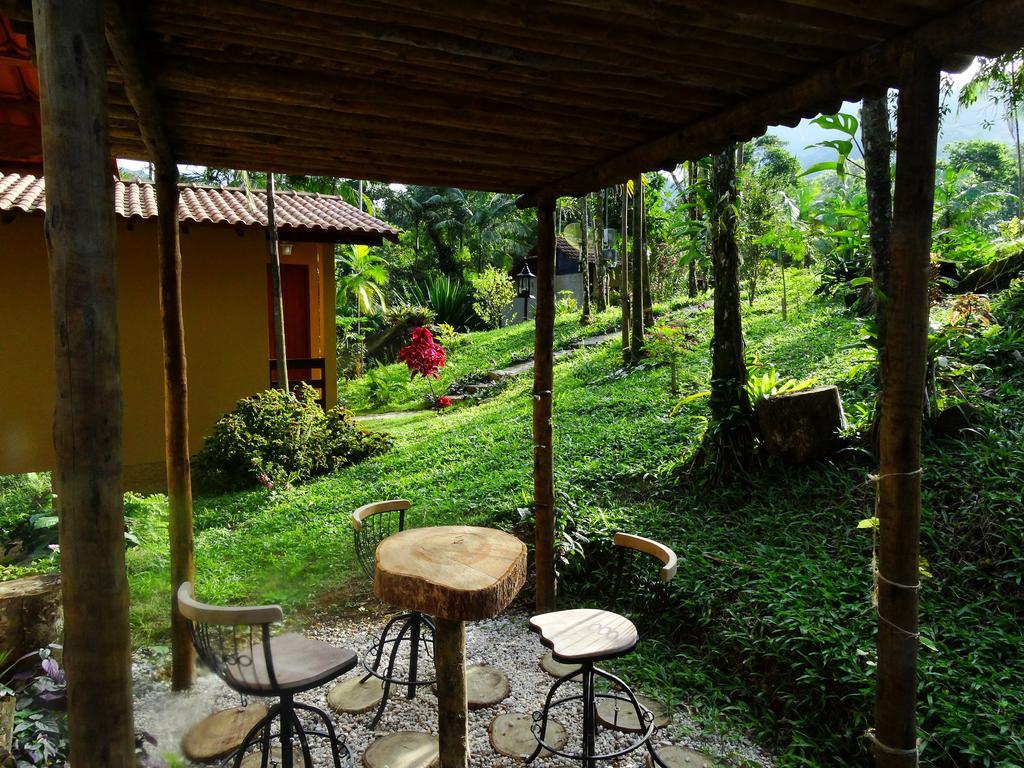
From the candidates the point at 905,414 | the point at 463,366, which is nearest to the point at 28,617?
the point at 905,414

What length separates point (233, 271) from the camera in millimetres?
9367

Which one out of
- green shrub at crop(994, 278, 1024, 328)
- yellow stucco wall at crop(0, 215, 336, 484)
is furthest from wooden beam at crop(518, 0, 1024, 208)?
yellow stucco wall at crop(0, 215, 336, 484)

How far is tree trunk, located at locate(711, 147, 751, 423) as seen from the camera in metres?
5.68

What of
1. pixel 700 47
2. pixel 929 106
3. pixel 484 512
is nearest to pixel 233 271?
pixel 484 512

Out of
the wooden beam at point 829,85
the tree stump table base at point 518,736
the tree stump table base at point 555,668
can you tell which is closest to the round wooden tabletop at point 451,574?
the tree stump table base at point 518,736

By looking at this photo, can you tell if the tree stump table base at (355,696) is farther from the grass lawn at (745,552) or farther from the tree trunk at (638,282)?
the tree trunk at (638,282)

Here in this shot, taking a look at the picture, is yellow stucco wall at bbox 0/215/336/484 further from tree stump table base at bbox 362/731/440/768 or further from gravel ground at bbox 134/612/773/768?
tree stump table base at bbox 362/731/440/768

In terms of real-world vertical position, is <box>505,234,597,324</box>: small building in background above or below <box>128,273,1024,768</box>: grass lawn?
above

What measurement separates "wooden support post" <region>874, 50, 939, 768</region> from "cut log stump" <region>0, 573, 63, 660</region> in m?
3.93

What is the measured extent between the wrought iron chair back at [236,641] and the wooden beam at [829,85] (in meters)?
2.79

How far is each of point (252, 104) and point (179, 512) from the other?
2.18m

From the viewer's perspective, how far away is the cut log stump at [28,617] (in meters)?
3.40

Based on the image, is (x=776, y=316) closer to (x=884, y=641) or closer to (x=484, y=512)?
(x=484, y=512)

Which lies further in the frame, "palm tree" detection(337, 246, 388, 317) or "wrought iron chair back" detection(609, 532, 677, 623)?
"palm tree" detection(337, 246, 388, 317)
